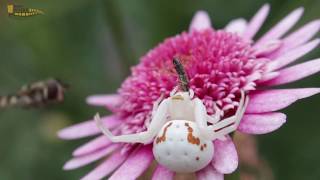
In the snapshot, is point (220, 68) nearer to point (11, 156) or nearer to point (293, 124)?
point (293, 124)

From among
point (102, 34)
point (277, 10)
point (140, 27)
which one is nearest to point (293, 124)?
point (277, 10)

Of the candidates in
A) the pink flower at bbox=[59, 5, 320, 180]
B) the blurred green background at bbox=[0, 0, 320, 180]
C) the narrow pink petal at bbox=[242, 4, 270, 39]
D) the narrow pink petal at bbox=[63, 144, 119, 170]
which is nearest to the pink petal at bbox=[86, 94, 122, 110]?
the pink flower at bbox=[59, 5, 320, 180]

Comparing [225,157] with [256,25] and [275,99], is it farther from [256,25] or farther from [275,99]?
[256,25]

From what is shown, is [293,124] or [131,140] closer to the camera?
[131,140]

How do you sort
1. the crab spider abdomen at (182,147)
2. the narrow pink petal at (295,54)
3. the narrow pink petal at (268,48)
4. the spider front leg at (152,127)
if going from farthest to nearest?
the narrow pink petal at (268,48)
the narrow pink petal at (295,54)
the spider front leg at (152,127)
the crab spider abdomen at (182,147)

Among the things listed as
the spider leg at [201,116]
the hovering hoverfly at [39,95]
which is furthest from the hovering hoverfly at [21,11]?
the spider leg at [201,116]

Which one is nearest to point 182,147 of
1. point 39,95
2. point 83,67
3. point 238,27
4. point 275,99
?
point 275,99

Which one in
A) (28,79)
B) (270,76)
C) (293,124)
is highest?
(28,79)

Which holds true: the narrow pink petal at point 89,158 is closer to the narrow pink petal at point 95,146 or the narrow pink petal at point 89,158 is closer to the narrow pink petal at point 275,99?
the narrow pink petal at point 95,146
